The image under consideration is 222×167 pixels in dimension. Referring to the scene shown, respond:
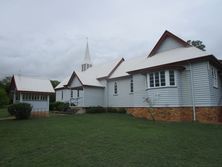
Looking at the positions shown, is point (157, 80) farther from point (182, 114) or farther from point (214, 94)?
point (214, 94)

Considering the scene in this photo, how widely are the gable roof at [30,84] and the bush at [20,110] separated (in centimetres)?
251

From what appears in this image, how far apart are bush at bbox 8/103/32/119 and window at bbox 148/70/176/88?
11766 mm

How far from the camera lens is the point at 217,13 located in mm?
17891

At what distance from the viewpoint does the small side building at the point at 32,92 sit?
18.7m

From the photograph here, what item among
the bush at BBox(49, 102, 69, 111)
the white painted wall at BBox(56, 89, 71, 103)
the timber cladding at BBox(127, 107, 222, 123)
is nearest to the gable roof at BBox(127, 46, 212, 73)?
the timber cladding at BBox(127, 107, 222, 123)

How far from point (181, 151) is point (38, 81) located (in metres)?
18.4

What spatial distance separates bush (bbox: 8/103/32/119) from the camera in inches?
640

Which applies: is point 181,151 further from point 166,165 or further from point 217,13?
point 217,13

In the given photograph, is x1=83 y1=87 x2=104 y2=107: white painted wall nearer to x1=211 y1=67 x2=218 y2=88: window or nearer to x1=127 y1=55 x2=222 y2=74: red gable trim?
x1=127 y1=55 x2=222 y2=74: red gable trim

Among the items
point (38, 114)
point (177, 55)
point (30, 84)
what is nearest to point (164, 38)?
point (177, 55)

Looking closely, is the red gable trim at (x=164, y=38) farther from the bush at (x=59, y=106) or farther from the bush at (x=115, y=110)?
the bush at (x=59, y=106)

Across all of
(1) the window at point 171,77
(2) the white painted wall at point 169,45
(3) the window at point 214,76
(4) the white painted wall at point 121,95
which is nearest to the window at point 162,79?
(1) the window at point 171,77

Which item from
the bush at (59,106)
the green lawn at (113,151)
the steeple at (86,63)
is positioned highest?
the steeple at (86,63)

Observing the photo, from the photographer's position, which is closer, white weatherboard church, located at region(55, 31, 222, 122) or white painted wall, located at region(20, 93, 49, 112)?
white weatherboard church, located at region(55, 31, 222, 122)
